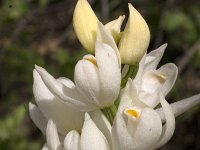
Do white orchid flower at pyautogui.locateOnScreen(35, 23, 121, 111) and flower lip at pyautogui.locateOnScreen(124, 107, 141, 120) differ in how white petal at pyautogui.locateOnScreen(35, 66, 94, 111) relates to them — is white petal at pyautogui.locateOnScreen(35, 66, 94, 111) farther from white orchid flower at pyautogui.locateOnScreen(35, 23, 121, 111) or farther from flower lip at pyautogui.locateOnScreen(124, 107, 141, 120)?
flower lip at pyautogui.locateOnScreen(124, 107, 141, 120)

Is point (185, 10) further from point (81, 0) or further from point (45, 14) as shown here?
point (81, 0)

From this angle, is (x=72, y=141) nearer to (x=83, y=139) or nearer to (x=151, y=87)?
(x=83, y=139)

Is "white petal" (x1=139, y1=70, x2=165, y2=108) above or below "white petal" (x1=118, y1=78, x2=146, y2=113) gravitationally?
below

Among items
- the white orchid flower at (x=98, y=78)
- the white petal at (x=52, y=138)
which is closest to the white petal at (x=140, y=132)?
the white orchid flower at (x=98, y=78)

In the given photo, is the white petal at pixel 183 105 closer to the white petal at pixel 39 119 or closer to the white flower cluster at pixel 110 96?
the white flower cluster at pixel 110 96

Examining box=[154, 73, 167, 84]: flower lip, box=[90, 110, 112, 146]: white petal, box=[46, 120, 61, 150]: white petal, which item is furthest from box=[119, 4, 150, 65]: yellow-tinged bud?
box=[46, 120, 61, 150]: white petal

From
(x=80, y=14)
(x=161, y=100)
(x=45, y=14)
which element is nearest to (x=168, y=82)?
(x=161, y=100)
